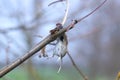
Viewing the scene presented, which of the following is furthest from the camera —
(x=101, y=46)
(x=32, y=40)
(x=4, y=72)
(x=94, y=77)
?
(x=101, y=46)

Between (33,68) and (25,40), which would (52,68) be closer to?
(25,40)

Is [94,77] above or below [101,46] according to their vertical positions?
above

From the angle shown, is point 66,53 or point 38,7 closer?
point 66,53

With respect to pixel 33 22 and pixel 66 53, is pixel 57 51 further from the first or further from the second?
pixel 33 22

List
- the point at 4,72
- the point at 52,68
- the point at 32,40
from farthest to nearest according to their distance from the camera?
the point at 52,68 → the point at 32,40 → the point at 4,72

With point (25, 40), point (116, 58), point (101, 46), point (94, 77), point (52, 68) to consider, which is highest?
point (25, 40)

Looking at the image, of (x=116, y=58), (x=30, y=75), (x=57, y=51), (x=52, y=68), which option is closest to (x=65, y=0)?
(x=57, y=51)

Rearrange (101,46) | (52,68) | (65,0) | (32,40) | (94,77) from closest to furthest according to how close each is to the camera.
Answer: (65,0) < (32,40) < (52,68) < (94,77) < (101,46)

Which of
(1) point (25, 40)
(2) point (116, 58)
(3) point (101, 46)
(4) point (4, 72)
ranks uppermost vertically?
(4) point (4, 72)

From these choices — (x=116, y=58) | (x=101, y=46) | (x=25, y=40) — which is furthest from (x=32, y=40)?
(x=116, y=58)
